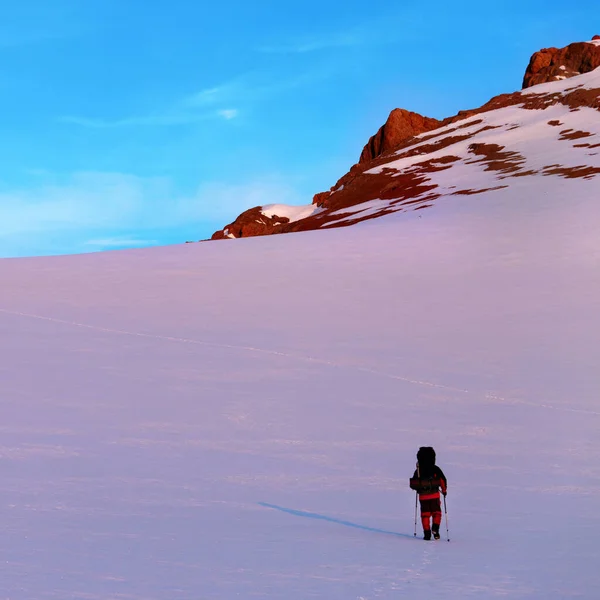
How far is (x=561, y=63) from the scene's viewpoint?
129 meters

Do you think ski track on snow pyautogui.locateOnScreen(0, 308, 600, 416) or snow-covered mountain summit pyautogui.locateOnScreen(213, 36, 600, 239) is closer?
ski track on snow pyautogui.locateOnScreen(0, 308, 600, 416)

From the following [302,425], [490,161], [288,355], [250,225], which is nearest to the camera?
[302,425]

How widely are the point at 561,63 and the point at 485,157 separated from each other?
60.5 metres

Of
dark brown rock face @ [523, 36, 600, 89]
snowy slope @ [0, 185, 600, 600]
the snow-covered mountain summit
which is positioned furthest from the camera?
dark brown rock face @ [523, 36, 600, 89]

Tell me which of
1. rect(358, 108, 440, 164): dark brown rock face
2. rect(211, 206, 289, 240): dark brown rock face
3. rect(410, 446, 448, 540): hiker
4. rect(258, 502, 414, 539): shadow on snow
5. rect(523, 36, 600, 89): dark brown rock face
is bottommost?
rect(258, 502, 414, 539): shadow on snow

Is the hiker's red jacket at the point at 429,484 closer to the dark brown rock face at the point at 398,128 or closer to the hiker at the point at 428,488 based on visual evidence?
the hiker at the point at 428,488

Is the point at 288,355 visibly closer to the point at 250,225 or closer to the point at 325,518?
the point at 325,518

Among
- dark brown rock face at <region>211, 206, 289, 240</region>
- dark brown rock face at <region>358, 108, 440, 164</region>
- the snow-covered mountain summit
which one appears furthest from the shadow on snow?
dark brown rock face at <region>358, 108, 440, 164</region>

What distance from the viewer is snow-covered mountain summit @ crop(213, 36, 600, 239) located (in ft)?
192

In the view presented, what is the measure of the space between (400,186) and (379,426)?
61840mm

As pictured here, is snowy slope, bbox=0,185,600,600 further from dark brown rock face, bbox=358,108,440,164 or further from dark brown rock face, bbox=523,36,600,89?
dark brown rock face, bbox=523,36,600,89

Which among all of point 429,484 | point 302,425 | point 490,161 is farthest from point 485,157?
point 429,484

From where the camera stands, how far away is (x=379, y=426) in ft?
52.4

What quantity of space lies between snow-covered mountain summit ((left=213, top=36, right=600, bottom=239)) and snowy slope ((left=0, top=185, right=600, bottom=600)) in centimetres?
2164
